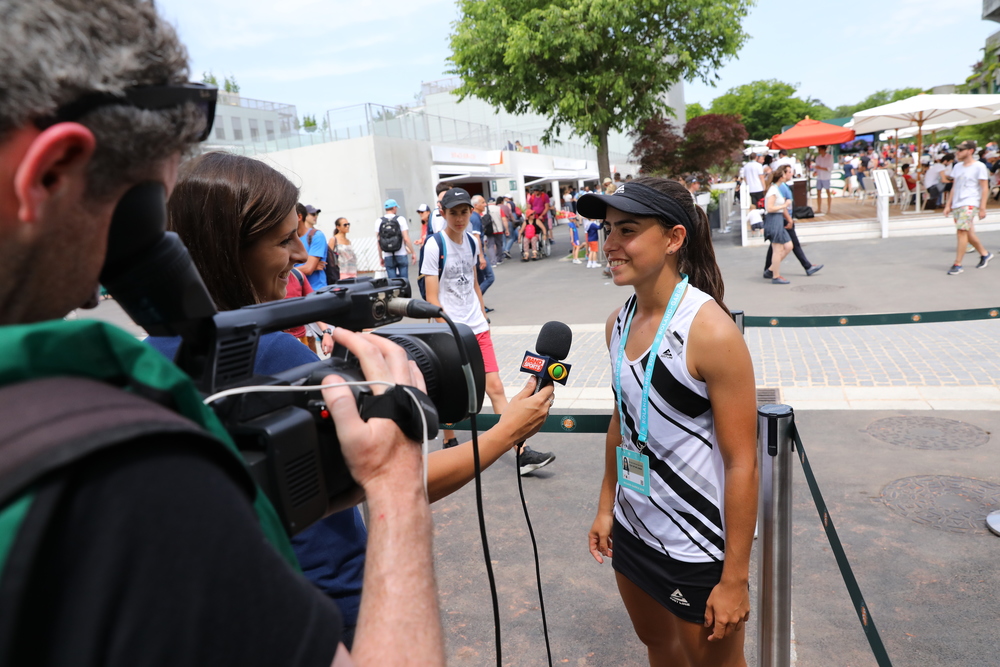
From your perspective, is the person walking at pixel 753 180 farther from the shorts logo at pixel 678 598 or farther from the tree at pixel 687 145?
the shorts logo at pixel 678 598

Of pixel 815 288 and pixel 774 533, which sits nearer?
pixel 774 533

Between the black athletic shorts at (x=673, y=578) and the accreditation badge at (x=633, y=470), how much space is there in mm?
175

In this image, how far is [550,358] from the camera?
2.32m

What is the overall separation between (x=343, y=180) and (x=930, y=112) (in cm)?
1804

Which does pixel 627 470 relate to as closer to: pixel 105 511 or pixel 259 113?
pixel 105 511

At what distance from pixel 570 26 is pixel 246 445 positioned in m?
20.9

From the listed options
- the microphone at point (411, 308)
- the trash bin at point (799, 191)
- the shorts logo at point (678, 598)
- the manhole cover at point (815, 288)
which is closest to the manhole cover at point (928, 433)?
the shorts logo at point (678, 598)

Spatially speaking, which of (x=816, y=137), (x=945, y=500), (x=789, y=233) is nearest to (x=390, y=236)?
(x=789, y=233)

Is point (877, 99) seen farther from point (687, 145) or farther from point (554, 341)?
point (554, 341)

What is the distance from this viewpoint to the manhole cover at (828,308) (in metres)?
9.78

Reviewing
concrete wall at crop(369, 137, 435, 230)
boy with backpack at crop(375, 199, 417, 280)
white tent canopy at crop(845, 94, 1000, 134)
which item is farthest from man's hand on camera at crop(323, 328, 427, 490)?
concrete wall at crop(369, 137, 435, 230)

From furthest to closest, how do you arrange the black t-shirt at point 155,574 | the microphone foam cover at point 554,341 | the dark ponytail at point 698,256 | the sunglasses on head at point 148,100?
the dark ponytail at point 698,256, the microphone foam cover at point 554,341, the sunglasses on head at point 148,100, the black t-shirt at point 155,574

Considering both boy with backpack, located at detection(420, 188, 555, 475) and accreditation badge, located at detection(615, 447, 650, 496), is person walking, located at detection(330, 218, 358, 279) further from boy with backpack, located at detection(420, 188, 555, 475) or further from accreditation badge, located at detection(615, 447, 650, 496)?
accreditation badge, located at detection(615, 447, 650, 496)

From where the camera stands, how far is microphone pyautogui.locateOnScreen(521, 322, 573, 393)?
229cm
